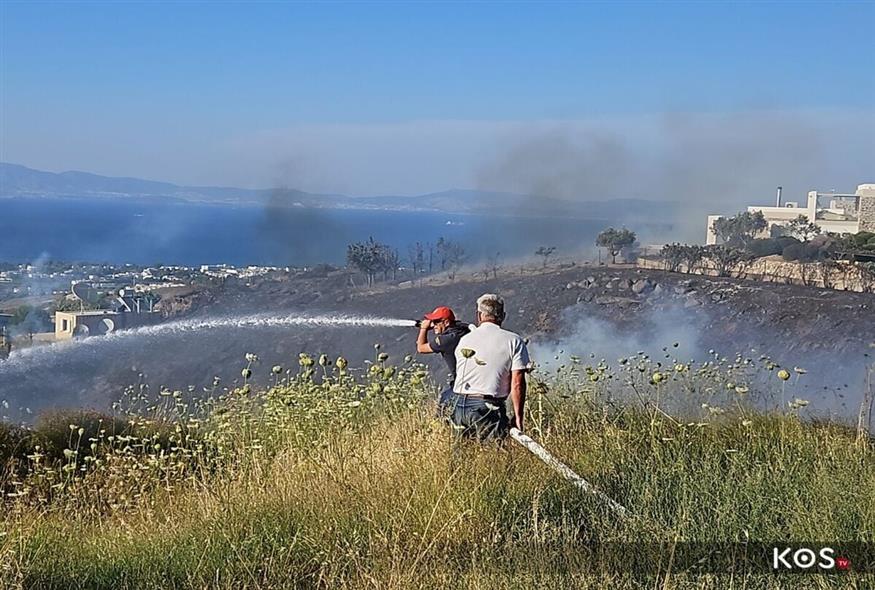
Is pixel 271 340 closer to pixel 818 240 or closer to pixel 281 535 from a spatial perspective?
pixel 818 240

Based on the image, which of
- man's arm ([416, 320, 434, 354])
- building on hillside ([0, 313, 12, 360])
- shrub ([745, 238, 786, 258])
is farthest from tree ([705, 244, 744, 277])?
man's arm ([416, 320, 434, 354])

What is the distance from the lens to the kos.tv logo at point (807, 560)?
484cm

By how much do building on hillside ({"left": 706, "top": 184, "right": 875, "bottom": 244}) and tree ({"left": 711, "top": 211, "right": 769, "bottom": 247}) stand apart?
0.47 metres

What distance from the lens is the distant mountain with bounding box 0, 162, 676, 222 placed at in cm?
3788

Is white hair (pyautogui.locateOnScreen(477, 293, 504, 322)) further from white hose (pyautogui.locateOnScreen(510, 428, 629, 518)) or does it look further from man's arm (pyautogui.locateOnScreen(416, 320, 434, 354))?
white hose (pyautogui.locateOnScreen(510, 428, 629, 518))

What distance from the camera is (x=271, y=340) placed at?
20734mm

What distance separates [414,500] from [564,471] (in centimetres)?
105

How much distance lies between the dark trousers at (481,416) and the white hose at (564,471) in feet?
0.81

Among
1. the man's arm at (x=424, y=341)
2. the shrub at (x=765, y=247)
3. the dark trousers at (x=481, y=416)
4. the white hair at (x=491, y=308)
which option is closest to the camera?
the dark trousers at (x=481, y=416)

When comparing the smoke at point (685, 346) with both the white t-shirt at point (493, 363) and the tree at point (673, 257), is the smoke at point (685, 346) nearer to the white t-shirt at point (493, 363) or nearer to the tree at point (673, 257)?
the tree at point (673, 257)

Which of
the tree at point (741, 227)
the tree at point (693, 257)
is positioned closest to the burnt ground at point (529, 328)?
the tree at point (693, 257)

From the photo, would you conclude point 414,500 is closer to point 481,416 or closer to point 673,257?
point 481,416

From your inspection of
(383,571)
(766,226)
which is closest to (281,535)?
(383,571)

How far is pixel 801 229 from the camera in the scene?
2945 centimetres
